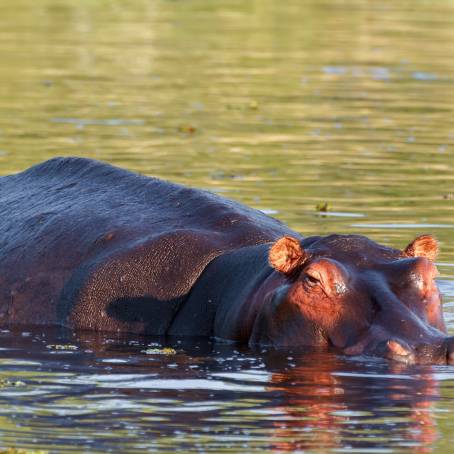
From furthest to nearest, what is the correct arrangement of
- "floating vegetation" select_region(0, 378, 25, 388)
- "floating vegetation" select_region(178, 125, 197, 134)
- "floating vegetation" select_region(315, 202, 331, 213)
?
1. "floating vegetation" select_region(178, 125, 197, 134)
2. "floating vegetation" select_region(315, 202, 331, 213)
3. "floating vegetation" select_region(0, 378, 25, 388)

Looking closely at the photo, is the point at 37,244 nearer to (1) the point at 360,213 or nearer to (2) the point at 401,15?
(1) the point at 360,213

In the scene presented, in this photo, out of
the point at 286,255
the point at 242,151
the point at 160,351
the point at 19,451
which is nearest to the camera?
the point at 19,451

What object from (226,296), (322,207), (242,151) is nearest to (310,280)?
(226,296)

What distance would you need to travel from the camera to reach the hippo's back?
852 cm

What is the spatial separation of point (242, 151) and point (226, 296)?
32.4ft

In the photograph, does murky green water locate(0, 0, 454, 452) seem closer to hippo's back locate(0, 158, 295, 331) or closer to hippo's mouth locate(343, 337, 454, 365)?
hippo's mouth locate(343, 337, 454, 365)

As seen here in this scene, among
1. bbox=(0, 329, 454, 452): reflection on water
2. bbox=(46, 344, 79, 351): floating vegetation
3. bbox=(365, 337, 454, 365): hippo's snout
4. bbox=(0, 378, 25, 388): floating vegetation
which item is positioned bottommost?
bbox=(0, 329, 454, 452): reflection on water

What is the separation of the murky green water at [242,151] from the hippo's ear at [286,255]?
0.47m

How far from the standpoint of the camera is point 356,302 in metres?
7.48

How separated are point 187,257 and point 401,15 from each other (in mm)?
37891

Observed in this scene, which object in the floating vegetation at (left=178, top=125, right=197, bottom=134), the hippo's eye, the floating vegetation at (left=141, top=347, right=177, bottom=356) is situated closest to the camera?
the hippo's eye

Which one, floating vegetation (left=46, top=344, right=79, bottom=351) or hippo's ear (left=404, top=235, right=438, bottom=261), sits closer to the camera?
hippo's ear (left=404, top=235, right=438, bottom=261)

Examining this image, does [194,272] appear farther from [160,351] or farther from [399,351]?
[399,351]

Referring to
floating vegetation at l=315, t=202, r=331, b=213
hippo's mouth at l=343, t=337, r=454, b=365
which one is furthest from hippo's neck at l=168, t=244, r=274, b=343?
floating vegetation at l=315, t=202, r=331, b=213
